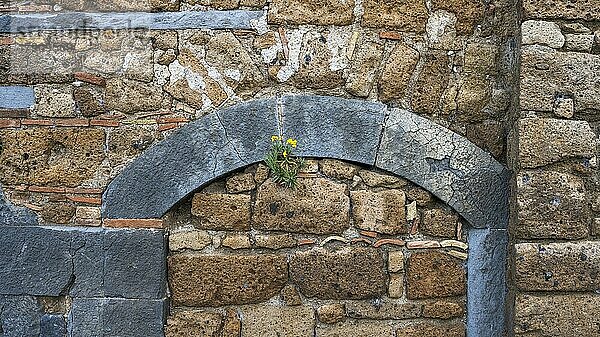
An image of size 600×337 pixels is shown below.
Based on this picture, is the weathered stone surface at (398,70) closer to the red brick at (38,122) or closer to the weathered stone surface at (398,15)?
the weathered stone surface at (398,15)

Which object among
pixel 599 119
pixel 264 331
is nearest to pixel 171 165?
pixel 264 331

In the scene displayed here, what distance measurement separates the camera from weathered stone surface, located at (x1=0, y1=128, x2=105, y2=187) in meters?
3.42

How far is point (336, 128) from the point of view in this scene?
333 centimetres

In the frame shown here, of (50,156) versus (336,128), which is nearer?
(336,128)

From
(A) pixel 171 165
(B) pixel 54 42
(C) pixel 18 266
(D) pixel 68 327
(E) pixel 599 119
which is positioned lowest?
(D) pixel 68 327

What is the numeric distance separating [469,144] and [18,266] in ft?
7.54

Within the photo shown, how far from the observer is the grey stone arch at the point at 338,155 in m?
3.32

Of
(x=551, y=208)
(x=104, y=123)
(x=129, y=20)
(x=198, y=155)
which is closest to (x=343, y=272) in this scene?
(x=198, y=155)

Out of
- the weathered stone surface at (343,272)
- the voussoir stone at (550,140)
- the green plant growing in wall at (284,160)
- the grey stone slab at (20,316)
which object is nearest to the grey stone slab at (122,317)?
the grey stone slab at (20,316)

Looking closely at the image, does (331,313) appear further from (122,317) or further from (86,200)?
(86,200)

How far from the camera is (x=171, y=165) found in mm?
3355

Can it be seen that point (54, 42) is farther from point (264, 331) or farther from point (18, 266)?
point (264, 331)

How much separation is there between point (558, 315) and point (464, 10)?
151cm

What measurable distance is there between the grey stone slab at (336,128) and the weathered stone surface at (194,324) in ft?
3.06
